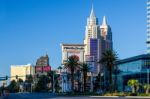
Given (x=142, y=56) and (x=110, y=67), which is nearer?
(x=110, y=67)

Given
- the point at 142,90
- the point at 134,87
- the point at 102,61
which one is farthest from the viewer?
the point at 142,90

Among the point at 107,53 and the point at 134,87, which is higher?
the point at 107,53

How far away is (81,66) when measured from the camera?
19562 cm

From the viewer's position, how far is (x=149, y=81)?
187750 millimetres

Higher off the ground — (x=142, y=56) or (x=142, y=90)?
(x=142, y=56)

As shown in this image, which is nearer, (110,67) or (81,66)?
(110,67)

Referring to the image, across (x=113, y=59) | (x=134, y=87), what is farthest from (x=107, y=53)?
(x=134, y=87)

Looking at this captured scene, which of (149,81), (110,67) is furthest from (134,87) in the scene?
(149,81)

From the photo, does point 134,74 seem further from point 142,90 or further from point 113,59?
point 113,59

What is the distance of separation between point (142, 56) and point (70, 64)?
3014 centimetres

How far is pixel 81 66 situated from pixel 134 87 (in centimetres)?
3876

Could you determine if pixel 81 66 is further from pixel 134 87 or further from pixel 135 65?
pixel 134 87

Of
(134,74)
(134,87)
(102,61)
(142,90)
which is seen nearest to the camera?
(102,61)

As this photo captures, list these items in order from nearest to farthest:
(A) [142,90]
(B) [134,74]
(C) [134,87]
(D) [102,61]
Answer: (D) [102,61], (C) [134,87], (A) [142,90], (B) [134,74]
